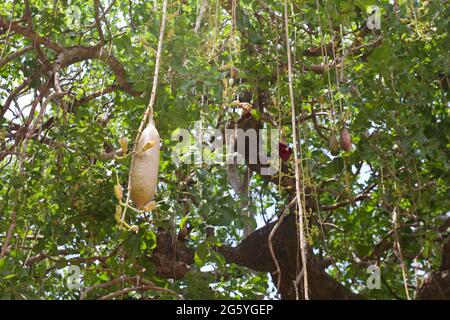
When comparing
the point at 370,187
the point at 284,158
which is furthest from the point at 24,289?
the point at 370,187

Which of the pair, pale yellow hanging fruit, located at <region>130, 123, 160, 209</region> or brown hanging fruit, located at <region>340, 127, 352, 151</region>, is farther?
brown hanging fruit, located at <region>340, 127, 352, 151</region>

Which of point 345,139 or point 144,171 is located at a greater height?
point 345,139

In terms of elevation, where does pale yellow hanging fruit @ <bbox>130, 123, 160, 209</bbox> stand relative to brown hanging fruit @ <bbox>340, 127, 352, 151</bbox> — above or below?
below

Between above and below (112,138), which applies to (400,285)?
below

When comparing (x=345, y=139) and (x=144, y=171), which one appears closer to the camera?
(x=144, y=171)

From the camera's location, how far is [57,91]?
7.89 ft

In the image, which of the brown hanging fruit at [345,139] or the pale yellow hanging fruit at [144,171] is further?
the brown hanging fruit at [345,139]

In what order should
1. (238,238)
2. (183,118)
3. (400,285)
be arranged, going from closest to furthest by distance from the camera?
(183,118) → (400,285) → (238,238)

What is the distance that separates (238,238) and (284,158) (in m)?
1.86

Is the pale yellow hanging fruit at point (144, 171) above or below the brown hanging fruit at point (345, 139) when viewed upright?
below

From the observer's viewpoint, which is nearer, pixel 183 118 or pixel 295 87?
pixel 183 118
